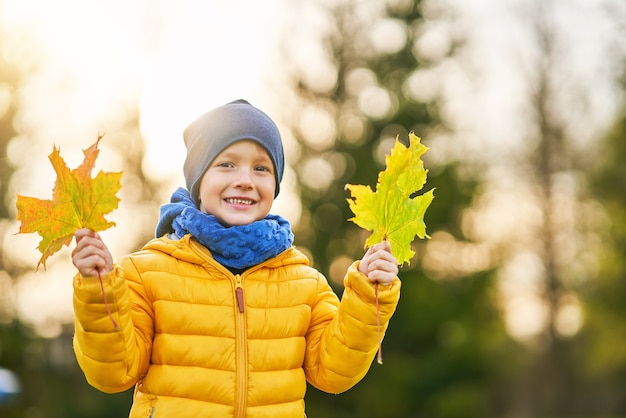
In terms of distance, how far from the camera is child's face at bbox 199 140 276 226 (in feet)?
10.5

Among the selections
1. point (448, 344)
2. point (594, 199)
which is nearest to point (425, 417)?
point (448, 344)

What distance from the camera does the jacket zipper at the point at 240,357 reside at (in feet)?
9.81

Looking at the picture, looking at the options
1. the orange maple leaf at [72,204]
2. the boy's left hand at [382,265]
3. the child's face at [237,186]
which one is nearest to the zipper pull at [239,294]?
the child's face at [237,186]

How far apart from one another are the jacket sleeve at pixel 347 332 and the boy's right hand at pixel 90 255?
2.80 feet

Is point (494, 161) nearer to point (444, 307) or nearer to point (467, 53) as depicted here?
point (467, 53)

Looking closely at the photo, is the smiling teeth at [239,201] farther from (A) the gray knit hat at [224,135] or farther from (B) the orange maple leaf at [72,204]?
(B) the orange maple leaf at [72,204]

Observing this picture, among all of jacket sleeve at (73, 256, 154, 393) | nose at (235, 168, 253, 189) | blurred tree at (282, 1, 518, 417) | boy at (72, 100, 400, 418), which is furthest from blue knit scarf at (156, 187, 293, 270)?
blurred tree at (282, 1, 518, 417)

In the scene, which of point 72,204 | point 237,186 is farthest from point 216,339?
point 72,204

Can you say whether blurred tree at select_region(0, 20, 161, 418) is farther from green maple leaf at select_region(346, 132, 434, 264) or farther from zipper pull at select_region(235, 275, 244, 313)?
green maple leaf at select_region(346, 132, 434, 264)

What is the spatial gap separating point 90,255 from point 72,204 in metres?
0.17

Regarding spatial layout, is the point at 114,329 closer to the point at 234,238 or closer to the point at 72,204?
the point at 72,204

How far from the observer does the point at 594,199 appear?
21828 mm

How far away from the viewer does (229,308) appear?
10.0 feet

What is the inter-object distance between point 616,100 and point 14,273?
1392 cm
